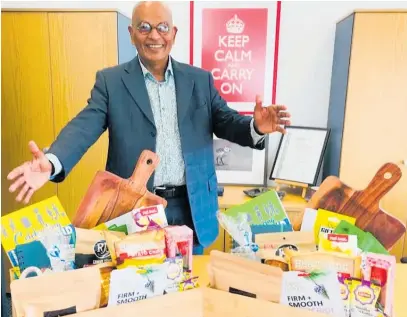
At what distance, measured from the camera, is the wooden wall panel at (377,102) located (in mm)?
2049

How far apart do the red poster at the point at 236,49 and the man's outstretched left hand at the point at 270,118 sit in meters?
1.33

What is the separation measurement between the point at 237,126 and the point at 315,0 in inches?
57.1

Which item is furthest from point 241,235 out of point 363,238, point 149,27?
point 149,27

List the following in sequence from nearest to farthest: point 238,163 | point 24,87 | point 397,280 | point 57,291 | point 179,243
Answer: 1. point 57,291
2. point 179,243
3. point 397,280
4. point 24,87
5. point 238,163

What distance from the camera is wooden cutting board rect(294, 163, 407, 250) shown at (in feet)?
2.70

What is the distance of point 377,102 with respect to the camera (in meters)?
2.13

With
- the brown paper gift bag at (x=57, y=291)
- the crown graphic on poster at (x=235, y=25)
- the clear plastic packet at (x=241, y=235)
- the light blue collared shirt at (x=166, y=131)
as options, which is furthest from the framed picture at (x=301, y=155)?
the brown paper gift bag at (x=57, y=291)

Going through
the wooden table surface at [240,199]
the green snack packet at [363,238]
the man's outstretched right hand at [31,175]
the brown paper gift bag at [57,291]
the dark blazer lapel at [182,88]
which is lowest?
the wooden table surface at [240,199]

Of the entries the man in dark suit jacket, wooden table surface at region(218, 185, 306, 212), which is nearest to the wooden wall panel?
wooden table surface at region(218, 185, 306, 212)

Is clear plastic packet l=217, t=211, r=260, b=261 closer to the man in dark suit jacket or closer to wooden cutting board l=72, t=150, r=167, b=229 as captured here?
wooden cutting board l=72, t=150, r=167, b=229

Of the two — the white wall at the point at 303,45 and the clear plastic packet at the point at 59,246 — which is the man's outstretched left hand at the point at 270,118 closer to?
the clear plastic packet at the point at 59,246

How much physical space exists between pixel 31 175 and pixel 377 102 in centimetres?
192

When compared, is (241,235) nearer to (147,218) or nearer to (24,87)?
(147,218)

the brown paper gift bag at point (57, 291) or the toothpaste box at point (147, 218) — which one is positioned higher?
the toothpaste box at point (147, 218)
